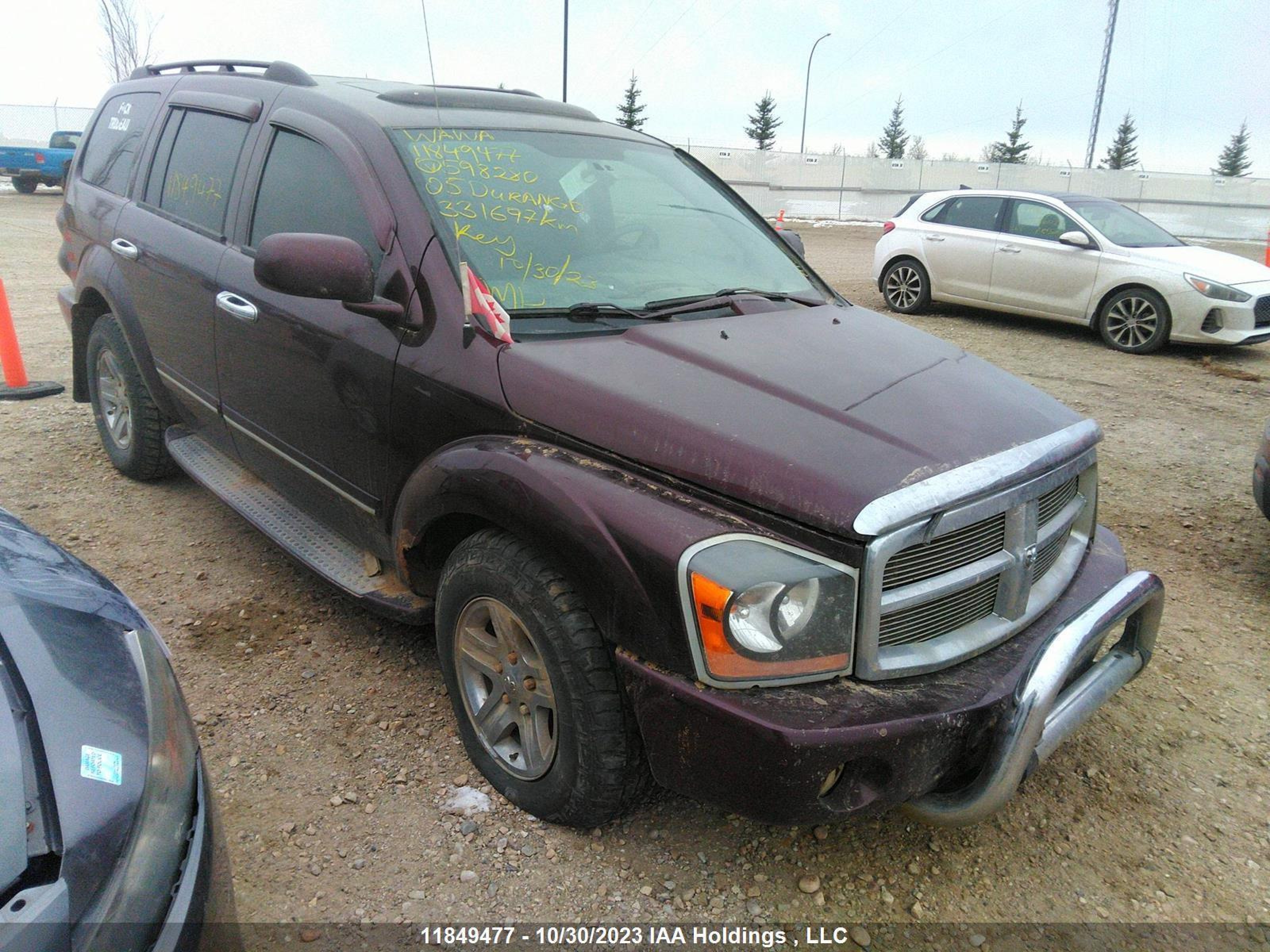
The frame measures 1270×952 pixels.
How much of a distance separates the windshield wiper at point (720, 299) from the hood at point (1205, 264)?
Result: 282 inches

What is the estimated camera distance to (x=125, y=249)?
13.5 feet

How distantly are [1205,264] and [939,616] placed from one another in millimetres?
8569

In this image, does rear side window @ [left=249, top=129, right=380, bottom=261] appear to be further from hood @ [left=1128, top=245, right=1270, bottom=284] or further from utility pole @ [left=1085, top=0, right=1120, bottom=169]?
utility pole @ [left=1085, top=0, right=1120, bottom=169]

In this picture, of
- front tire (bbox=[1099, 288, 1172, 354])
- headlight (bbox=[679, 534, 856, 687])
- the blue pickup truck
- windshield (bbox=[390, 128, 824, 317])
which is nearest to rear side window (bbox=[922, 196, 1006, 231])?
front tire (bbox=[1099, 288, 1172, 354])

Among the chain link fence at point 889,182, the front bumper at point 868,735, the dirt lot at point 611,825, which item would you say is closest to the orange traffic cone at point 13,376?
the dirt lot at point 611,825

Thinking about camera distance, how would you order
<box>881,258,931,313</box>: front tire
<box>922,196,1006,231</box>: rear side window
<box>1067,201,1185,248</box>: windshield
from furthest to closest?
<box>881,258,931,313</box>: front tire → <box>922,196,1006,231</box>: rear side window → <box>1067,201,1185,248</box>: windshield

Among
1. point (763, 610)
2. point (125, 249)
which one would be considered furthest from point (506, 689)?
point (125, 249)

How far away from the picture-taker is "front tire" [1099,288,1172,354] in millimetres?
8781

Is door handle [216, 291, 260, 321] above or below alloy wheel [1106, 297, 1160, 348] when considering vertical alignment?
above

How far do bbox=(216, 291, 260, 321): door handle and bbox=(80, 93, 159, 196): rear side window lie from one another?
57.6 inches

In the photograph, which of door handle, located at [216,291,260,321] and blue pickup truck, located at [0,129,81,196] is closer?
door handle, located at [216,291,260,321]

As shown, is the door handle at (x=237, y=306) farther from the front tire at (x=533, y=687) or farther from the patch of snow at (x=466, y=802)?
the patch of snow at (x=466, y=802)

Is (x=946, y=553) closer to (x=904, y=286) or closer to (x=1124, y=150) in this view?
(x=904, y=286)

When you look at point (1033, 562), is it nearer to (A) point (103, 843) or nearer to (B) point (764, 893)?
(B) point (764, 893)
